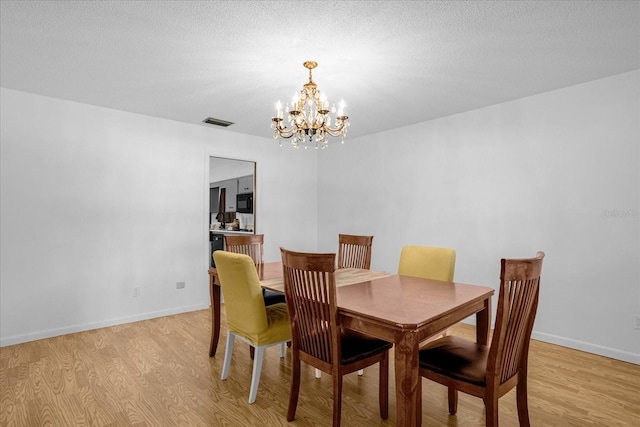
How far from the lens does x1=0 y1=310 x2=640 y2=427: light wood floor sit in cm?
202

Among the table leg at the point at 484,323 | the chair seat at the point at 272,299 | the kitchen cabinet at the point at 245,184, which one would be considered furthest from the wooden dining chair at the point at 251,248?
the kitchen cabinet at the point at 245,184

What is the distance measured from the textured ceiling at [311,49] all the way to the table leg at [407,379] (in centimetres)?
184

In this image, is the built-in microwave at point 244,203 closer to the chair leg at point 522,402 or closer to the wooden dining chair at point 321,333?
the wooden dining chair at point 321,333

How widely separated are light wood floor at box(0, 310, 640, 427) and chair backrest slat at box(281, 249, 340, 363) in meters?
0.52

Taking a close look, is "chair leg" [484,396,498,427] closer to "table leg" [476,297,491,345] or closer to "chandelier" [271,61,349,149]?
"table leg" [476,297,491,345]

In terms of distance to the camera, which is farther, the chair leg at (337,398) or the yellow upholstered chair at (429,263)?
the yellow upholstered chair at (429,263)

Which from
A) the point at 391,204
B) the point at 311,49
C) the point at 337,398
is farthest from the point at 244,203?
the point at 337,398

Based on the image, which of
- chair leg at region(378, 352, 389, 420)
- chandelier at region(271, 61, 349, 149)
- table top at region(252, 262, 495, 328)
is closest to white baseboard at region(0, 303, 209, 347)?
table top at region(252, 262, 495, 328)

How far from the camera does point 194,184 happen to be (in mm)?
4383

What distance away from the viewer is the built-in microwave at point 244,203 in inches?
208

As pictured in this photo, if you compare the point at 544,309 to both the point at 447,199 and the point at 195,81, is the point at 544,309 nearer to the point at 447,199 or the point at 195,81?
the point at 447,199

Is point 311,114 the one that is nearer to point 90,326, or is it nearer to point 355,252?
point 355,252

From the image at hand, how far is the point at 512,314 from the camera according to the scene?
1539mm

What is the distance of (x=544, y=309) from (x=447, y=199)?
59.7 inches
